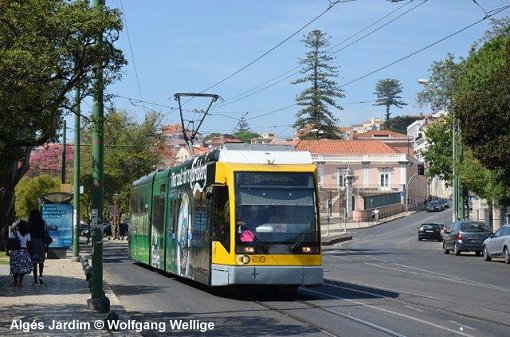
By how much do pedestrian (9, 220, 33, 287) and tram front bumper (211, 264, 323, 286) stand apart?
582 centimetres

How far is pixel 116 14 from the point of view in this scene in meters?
13.9

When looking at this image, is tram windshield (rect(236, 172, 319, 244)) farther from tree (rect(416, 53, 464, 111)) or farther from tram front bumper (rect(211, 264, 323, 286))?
tree (rect(416, 53, 464, 111))

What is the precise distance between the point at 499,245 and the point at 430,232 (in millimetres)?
27886

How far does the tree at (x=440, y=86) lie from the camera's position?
66.7 meters

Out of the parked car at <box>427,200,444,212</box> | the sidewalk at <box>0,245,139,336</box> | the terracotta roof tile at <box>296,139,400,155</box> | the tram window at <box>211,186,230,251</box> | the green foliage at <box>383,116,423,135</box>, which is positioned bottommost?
the sidewalk at <box>0,245,139,336</box>

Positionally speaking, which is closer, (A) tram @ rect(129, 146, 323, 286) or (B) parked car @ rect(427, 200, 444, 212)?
(A) tram @ rect(129, 146, 323, 286)

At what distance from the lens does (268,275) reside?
18.3 m

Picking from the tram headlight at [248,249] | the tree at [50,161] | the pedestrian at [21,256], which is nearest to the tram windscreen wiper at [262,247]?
the tram headlight at [248,249]

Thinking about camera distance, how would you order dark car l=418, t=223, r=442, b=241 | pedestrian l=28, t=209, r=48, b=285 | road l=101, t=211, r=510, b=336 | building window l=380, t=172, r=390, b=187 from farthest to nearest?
building window l=380, t=172, r=390, b=187
dark car l=418, t=223, r=442, b=241
pedestrian l=28, t=209, r=48, b=285
road l=101, t=211, r=510, b=336

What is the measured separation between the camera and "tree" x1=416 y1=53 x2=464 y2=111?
66.7 m

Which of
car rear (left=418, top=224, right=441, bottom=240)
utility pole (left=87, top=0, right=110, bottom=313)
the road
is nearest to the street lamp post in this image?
car rear (left=418, top=224, right=441, bottom=240)

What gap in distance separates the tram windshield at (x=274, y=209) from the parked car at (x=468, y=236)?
26.2 m

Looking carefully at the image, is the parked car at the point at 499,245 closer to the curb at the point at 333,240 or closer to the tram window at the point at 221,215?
the tram window at the point at 221,215

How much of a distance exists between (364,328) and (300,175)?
227 inches
